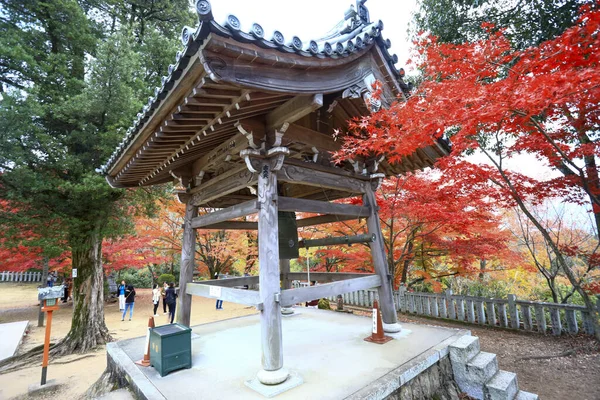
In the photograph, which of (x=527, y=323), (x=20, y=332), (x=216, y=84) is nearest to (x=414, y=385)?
(x=216, y=84)

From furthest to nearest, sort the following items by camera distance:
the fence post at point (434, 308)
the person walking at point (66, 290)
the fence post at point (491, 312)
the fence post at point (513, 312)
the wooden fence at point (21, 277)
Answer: the wooden fence at point (21, 277), the person walking at point (66, 290), the fence post at point (434, 308), the fence post at point (491, 312), the fence post at point (513, 312)

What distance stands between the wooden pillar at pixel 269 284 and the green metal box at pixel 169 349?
3.93 ft

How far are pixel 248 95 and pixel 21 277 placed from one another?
30787 mm

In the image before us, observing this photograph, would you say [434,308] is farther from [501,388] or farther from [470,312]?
[501,388]

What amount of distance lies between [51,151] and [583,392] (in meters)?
A: 11.9

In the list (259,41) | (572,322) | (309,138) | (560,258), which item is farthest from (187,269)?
(572,322)

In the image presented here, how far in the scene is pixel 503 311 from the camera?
289 inches

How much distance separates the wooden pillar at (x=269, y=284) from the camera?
130 inches

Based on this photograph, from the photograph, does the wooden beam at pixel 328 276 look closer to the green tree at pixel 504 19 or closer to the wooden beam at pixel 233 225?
the wooden beam at pixel 233 225

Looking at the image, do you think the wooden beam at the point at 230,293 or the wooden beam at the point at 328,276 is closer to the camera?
the wooden beam at the point at 230,293

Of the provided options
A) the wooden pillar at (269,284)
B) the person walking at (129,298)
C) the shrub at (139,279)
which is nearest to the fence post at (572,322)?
the wooden pillar at (269,284)

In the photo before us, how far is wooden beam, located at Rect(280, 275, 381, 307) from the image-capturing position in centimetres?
350

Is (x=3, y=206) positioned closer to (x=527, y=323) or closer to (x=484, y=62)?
(x=484, y=62)

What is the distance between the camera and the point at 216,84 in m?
2.58
